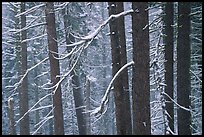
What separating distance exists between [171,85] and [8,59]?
23.1 metres

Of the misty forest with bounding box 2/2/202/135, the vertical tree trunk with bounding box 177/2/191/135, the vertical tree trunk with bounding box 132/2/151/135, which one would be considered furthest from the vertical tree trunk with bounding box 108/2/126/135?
the vertical tree trunk with bounding box 132/2/151/135

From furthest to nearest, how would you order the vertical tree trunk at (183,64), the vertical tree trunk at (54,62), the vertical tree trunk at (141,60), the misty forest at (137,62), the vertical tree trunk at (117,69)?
the vertical tree trunk at (54,62), the vertical tree trunk at (183,64), the vertical tree trunk at (117,69), the misty forest at (137,62), the vertical tree trunk at (141,60)

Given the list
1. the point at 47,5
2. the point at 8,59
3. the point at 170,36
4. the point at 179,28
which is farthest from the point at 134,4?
the point at 8,59

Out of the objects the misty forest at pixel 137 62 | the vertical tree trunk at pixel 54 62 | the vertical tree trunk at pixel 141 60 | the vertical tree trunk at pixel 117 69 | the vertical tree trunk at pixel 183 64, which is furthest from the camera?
the vertical tree trunk at pixel 54 62

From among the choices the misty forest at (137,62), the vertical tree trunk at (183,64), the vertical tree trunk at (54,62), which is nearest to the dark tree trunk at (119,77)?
the misty forest at (137,62)

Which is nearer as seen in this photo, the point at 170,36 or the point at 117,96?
the point at 117,96

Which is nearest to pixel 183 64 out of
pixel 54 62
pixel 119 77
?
pixel 119 77

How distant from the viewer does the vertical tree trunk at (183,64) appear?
1281cm

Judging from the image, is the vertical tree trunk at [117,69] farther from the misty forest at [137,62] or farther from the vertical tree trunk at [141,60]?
the vertical tree trunk at [141,60]

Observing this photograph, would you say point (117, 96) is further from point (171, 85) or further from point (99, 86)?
point (99, 86)

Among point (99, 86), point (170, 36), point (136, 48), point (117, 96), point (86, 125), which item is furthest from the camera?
point (99, 86)

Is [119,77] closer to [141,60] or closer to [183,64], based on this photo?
[183,64]

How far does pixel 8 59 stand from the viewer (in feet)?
115

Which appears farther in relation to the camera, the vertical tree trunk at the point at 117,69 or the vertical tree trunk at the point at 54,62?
the vertical tree trunk at the point at 54,62
